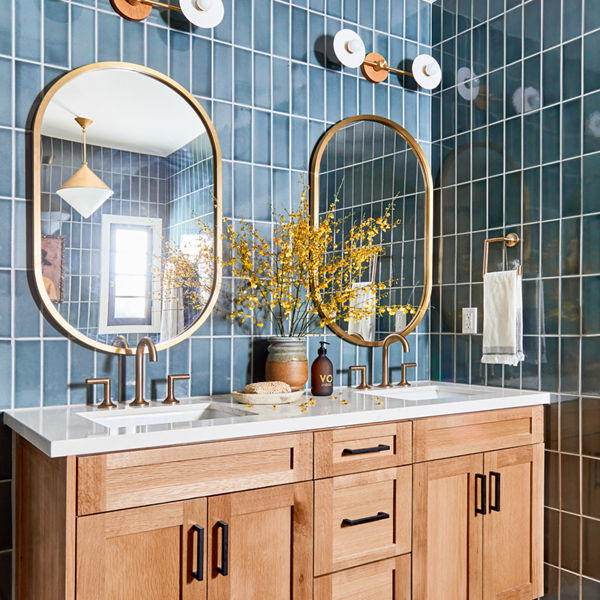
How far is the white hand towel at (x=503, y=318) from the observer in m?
2.47

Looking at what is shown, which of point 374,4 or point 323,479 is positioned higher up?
point 374,4

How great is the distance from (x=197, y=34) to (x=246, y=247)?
0.79 meters

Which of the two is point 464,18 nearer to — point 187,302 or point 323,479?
point 187,302

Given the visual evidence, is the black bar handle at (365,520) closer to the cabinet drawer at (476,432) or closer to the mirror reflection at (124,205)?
the cabinet drawer at (476,432)

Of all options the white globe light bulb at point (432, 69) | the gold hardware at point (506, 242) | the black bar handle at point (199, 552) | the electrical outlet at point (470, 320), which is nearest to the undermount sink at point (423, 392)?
the electrical outlet at point (470, 320)

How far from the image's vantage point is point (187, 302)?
7.24ft

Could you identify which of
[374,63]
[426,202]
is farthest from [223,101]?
[426,202]

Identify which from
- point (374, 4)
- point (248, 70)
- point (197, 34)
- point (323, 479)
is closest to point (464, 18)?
point (374, 4)

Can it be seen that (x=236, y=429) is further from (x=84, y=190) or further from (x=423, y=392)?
(x=423, y=392)

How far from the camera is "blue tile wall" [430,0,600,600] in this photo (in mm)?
2266

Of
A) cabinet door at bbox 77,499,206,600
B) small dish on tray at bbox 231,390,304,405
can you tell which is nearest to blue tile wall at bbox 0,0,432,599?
small dish on tray at bbox 231,390,304,405

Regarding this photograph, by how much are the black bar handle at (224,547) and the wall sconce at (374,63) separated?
1840mm

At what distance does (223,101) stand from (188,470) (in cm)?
138

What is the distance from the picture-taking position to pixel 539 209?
2.45m
